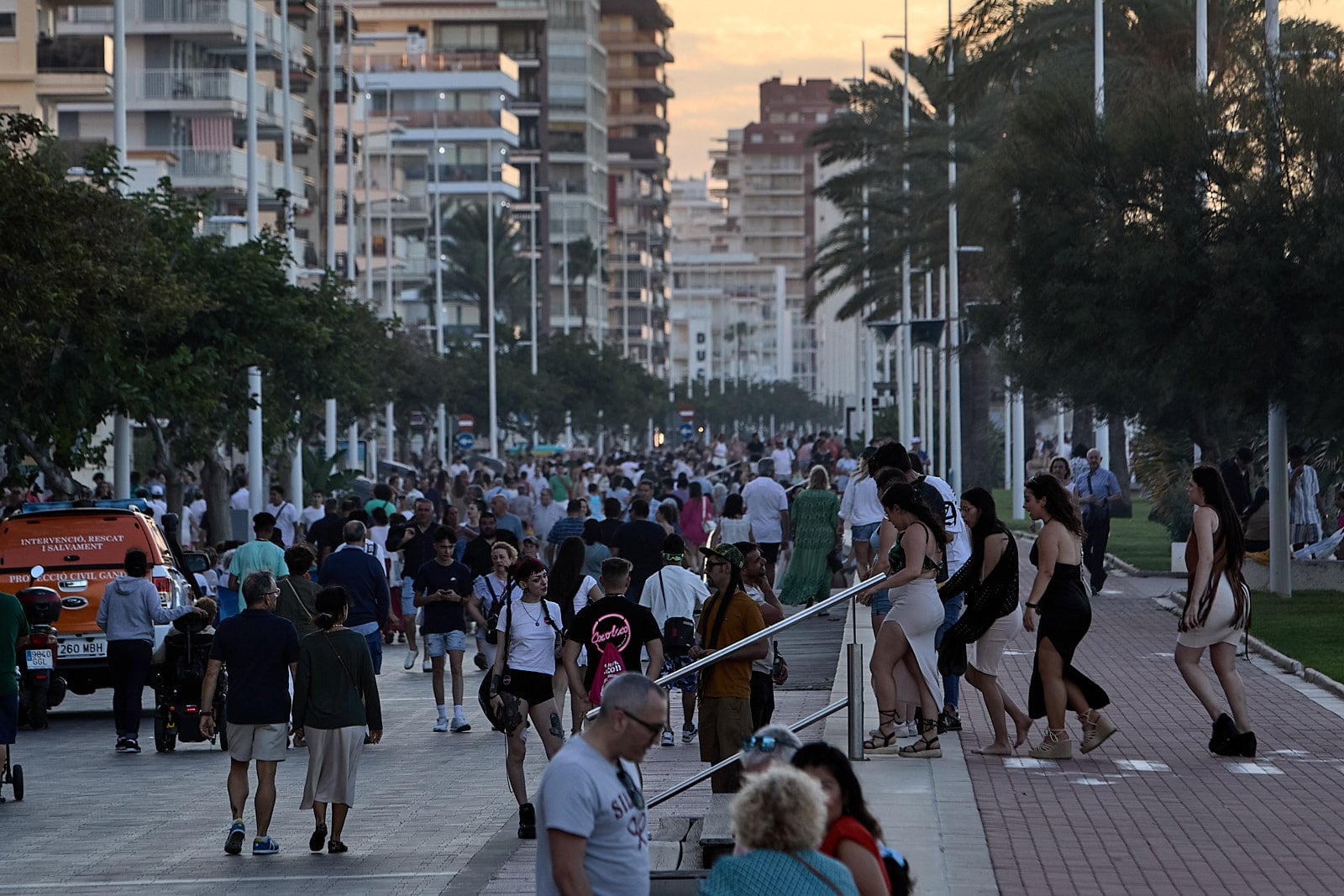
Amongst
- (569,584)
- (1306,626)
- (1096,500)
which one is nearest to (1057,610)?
(569,584)

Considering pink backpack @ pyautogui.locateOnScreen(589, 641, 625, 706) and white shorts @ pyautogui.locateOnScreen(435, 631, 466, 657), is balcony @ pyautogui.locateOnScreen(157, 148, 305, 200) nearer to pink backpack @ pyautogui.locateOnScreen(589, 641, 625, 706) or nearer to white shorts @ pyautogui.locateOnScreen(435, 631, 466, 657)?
white shorts @ pyautogui.locateOnScreen(435, 631, 466, 657)

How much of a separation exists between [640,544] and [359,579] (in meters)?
4.72

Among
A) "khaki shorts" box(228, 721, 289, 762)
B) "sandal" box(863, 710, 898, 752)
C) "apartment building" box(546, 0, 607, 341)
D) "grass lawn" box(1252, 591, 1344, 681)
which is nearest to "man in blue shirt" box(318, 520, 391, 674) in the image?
"khaki shorts" box(228, 721, 289, 762)

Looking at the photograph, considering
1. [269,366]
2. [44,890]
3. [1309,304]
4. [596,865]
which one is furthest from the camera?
[269,366]

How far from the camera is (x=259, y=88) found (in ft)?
227

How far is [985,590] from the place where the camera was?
12.2 m

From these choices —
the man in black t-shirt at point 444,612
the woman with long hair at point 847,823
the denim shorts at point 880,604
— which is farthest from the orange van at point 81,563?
the woman with long hair at point 847,823

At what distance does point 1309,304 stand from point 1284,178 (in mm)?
1519

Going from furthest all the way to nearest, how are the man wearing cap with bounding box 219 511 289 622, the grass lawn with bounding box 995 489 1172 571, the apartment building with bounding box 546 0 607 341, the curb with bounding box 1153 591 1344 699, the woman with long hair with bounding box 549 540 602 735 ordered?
the apartment building with bounding box 546 0 607 341 < the grass lawn with bounding box 995 489 1172 571 < the man wearing cap with bounding box 219 511 289 622 < the curb with bounding box 1153 591 1344 699 < the woman with long hair with bounding box 549 540 602 735

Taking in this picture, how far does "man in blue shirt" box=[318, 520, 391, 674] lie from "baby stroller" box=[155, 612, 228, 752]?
1.08 metres

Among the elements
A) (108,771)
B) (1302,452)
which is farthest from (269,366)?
(108,771)

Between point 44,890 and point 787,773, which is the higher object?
point 787,773

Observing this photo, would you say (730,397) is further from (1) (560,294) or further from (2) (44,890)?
(2) (44,890)

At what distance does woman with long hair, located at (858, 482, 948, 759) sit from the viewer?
11633 mm
